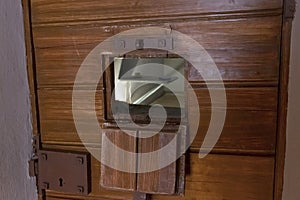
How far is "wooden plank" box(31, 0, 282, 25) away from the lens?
2.45 feet

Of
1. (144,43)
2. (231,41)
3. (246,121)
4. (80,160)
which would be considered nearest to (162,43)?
(144,43)

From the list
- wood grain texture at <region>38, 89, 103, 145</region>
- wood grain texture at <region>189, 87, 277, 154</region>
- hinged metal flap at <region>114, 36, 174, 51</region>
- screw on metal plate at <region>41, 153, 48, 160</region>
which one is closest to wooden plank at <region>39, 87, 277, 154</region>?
wood grain texture at <region>189, 87, 277, 154</region>

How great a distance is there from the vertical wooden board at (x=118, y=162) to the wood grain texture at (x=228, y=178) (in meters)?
0.08

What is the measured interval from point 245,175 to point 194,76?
0.25m

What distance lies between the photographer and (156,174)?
2.69 ft

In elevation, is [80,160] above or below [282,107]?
below

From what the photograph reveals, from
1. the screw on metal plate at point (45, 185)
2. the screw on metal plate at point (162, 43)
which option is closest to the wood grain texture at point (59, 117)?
the screw on metal plate at point (45, 185)

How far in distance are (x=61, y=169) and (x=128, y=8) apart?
427 millimetres

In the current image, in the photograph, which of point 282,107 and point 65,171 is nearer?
point 282,107

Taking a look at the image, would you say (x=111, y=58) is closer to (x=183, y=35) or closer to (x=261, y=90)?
(x=183, y=35)

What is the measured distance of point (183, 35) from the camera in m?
0.79

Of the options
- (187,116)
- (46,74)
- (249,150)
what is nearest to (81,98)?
(46,74)

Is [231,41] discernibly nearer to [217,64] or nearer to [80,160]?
[217,64]

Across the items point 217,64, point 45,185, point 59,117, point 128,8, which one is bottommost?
point 45,185
